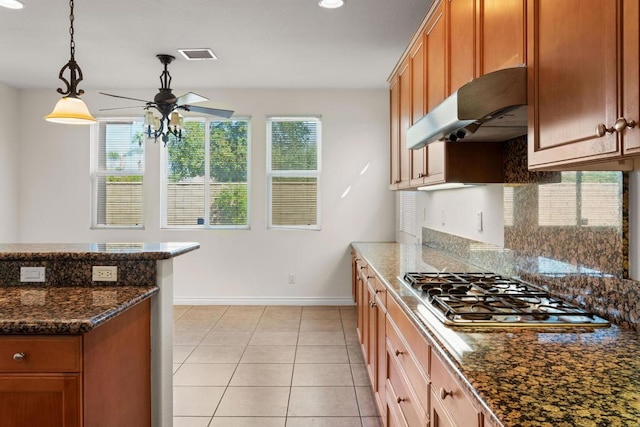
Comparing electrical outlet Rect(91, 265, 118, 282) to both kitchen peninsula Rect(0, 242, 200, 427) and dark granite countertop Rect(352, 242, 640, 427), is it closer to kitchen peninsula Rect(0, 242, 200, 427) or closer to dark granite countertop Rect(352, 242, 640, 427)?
kitchen peninsula Rect(0, 242, 200, 427)

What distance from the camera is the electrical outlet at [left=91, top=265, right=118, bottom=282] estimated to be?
2.08m

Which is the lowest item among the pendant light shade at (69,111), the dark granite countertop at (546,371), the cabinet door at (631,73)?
the dark granite countertop at (546,371)

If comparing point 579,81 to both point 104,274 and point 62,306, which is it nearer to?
point 62,306

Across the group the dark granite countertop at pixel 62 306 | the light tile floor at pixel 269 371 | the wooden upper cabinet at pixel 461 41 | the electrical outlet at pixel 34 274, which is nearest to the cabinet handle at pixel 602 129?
the wooden upper cabinet at pixel 461 41

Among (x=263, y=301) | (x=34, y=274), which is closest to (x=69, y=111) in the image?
(x=34, y=274)

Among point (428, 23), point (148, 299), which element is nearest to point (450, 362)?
point (148, 299)

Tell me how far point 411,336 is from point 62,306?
1.32 meters

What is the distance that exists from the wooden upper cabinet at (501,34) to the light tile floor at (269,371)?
2.02 meters

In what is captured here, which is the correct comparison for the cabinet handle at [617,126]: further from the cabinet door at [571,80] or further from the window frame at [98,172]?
the window frame at [98,172]

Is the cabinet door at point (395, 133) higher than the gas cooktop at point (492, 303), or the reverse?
the cabinet door at point (395, 133)

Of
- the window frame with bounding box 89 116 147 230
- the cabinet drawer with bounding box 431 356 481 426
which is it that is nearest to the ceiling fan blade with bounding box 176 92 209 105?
the window frame with bounding box 89 116 147 230

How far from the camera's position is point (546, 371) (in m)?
1.05

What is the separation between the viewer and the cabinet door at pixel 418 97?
2609 millimetres

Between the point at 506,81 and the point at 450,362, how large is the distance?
0.84 m
